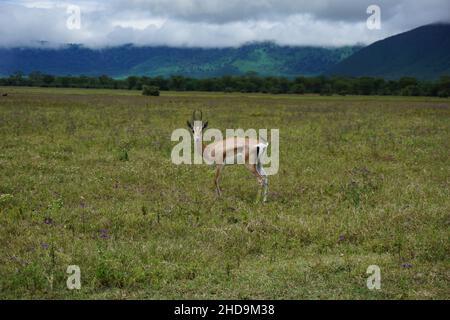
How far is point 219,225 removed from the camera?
12852 mm

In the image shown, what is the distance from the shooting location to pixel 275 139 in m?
26.7

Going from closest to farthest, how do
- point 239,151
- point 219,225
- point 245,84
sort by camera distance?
point 219,225, point 239,151, point 245,84

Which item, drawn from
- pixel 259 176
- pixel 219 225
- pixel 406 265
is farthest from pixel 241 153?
pixel 406 265

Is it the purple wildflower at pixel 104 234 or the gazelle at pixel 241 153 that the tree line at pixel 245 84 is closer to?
the gazelle at pixel 241 153

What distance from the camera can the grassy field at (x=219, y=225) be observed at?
9.23 meters

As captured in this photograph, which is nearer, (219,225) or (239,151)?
(219,225)

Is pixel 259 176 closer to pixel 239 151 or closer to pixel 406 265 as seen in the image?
pixel 239 151

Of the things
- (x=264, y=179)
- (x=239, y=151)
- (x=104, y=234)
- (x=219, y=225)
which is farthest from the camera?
(x=239, y=151)

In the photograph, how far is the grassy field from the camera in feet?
30.3

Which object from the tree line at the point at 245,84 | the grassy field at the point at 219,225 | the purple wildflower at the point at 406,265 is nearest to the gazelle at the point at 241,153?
the grassy field at the point at 219,225

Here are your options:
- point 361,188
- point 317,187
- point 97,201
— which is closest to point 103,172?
point 97,201

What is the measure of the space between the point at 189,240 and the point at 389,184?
8335 millimetres

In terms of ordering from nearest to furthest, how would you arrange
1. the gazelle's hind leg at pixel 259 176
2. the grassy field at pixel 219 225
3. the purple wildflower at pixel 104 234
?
the grassy field at pixel 219 225, the purple wildflower at pixel 104 234, the gazelle's hind leg at pixel 259 176
